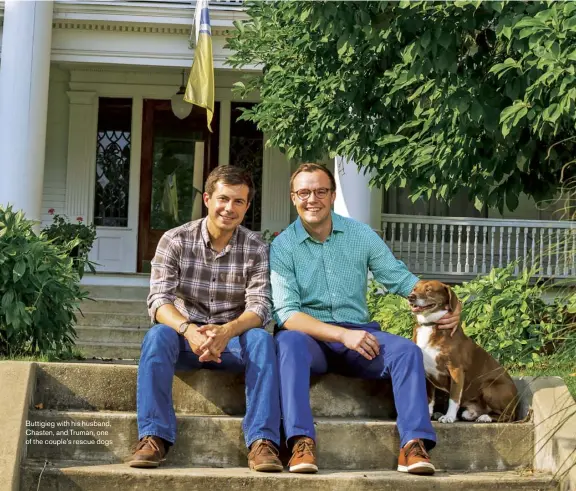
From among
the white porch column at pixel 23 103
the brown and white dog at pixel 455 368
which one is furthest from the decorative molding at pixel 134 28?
the brown and white dog at pixel 455 368

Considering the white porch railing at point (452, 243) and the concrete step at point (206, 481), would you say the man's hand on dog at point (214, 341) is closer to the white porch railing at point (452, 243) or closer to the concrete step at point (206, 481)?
the concrete step at point (206, 481)

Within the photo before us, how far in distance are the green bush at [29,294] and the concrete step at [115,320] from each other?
3879 millimetres

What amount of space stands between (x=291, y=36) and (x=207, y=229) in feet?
10.7

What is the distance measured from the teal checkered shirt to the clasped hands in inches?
15.6

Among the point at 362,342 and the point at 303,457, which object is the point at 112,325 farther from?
the point at 303,457

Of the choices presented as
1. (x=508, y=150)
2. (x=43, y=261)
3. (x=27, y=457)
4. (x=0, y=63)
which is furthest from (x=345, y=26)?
(x=0, y=63)

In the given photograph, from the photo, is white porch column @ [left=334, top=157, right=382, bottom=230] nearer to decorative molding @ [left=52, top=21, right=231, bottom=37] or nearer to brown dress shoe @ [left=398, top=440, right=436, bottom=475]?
decorative molding @ [left=52, top=21, right=231, bottom=37]

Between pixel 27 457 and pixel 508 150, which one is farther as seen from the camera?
pixel 508 150

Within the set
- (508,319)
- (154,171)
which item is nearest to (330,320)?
(508,319)

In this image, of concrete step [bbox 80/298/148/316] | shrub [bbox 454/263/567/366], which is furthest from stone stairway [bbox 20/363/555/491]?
concrete step [bbox 80/298/148/316]

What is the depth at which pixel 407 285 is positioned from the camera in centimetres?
502

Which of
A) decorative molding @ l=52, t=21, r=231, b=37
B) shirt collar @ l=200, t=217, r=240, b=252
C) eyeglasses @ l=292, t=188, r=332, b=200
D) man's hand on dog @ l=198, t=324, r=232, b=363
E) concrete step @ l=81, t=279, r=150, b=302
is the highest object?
decorative molding @ l=52, t=21, r=231, b=37

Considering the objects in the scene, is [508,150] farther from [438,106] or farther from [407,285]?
[407,285]

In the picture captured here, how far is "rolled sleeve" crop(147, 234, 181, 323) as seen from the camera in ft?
15.7
